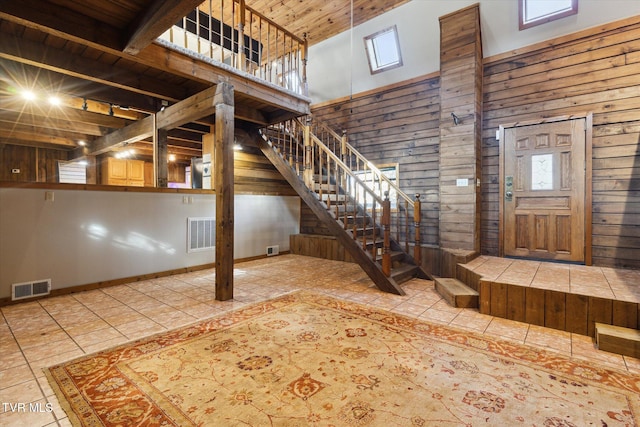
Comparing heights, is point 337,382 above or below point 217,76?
below

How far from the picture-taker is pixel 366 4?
5.19 m

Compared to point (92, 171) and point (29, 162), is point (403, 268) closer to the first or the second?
point (92, 171)

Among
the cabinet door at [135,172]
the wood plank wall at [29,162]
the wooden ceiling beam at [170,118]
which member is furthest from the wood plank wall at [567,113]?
the wood plank wall at [29,162]

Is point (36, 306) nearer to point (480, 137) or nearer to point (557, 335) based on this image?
point (557, 335)

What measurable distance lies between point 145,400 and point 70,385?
0.55 metres

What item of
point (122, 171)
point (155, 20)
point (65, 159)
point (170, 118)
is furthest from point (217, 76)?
point (65, 159)

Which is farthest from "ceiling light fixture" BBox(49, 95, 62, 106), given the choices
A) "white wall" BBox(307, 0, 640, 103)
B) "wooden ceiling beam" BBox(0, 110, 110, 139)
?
"white wall" BBox(307, 0, 640, 103)

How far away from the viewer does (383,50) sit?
18.7 ft

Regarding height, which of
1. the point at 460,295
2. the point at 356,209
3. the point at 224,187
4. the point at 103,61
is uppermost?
the point at 103,61

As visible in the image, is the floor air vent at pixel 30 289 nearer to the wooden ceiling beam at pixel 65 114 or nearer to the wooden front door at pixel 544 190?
the wooden ceiling beam at pixel 65 114

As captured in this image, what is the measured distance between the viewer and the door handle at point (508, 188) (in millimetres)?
4473

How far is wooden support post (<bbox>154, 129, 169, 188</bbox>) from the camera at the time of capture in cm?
469

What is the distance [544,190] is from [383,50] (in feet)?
12.3

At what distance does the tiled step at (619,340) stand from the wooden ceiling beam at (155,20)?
3.88m
